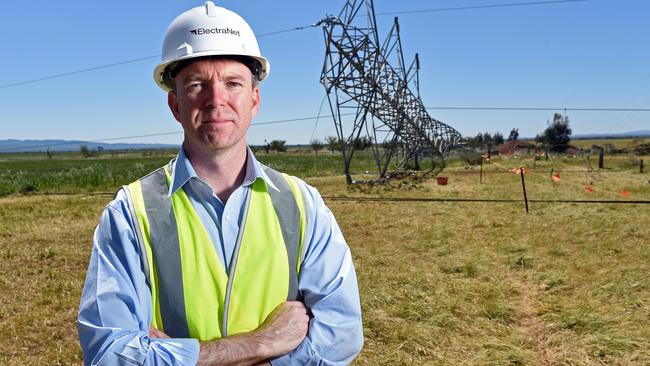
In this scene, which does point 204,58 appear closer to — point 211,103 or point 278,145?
point 211,103

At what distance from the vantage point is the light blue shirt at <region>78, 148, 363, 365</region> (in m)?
1.38

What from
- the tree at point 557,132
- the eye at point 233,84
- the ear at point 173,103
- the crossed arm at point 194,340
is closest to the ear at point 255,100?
the eye at point 233,84

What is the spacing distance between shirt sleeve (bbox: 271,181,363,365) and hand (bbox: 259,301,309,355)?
24 millimetres

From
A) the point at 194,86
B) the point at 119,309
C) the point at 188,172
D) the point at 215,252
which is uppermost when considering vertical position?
the point at 194,86

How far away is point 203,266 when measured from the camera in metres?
1.51

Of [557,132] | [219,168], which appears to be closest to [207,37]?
[219,168]

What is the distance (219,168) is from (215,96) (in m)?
0.25

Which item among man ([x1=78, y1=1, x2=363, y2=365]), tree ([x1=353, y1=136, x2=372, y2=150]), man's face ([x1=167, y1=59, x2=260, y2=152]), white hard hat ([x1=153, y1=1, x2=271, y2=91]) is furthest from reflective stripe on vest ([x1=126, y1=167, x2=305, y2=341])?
tree ([x1=353, y1=136, x2=372, y2=150])

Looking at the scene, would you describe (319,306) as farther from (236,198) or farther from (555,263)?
(555,263)

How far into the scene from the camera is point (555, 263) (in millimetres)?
7527

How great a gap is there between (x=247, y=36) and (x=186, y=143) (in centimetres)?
41

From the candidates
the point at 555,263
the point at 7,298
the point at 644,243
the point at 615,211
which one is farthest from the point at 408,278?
the point at 615,211

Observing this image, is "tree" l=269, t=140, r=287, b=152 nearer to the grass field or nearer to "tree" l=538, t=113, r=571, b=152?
"tree" l=538, t=113, r=571, b=152

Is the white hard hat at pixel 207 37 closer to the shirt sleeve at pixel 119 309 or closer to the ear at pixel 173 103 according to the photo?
the ear at pixel 173 103
